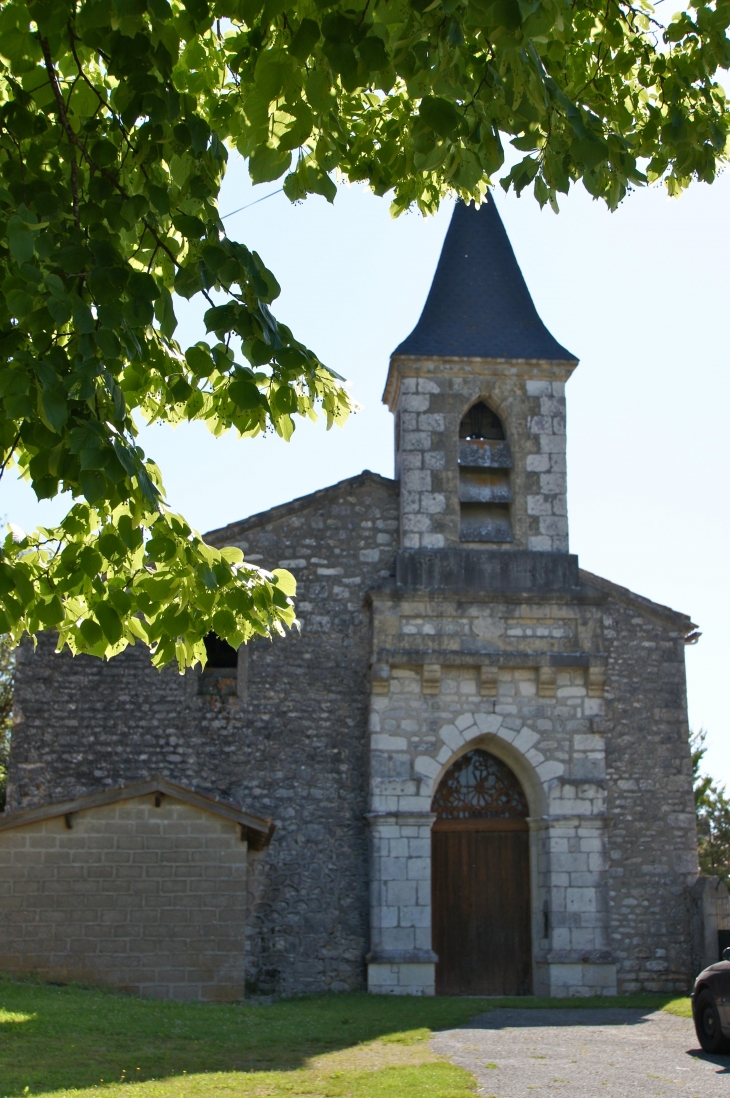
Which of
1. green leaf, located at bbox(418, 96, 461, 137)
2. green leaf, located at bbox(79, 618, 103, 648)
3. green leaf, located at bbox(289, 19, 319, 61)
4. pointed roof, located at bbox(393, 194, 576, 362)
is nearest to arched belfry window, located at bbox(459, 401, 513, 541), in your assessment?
pointed roof, located at bbox(393, 194, 576, 362)

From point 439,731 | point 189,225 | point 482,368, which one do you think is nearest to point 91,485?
point 189,225

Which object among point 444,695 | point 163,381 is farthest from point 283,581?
point 444,695

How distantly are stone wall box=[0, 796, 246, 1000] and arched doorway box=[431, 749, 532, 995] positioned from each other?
3055 millimetres

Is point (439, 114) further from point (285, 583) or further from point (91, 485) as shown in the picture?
point (285, 583)

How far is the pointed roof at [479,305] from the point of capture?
14414 millimetres

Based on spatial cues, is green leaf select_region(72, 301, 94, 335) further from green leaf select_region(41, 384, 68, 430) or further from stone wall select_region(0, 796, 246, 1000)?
stone wall select_region(0, 796, 246, 1000)

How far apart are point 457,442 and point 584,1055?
7858mm

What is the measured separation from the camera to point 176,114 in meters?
3.75

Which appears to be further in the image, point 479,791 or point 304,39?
point 479,791

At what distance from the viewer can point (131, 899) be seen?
11.1m

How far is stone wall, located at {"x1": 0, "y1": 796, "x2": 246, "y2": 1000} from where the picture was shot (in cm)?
1088

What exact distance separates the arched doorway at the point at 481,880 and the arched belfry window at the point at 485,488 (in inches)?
111

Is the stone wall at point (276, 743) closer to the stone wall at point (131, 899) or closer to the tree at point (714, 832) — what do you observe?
the stone wall at point (131, 899)

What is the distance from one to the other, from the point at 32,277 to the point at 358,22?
1.34 m
